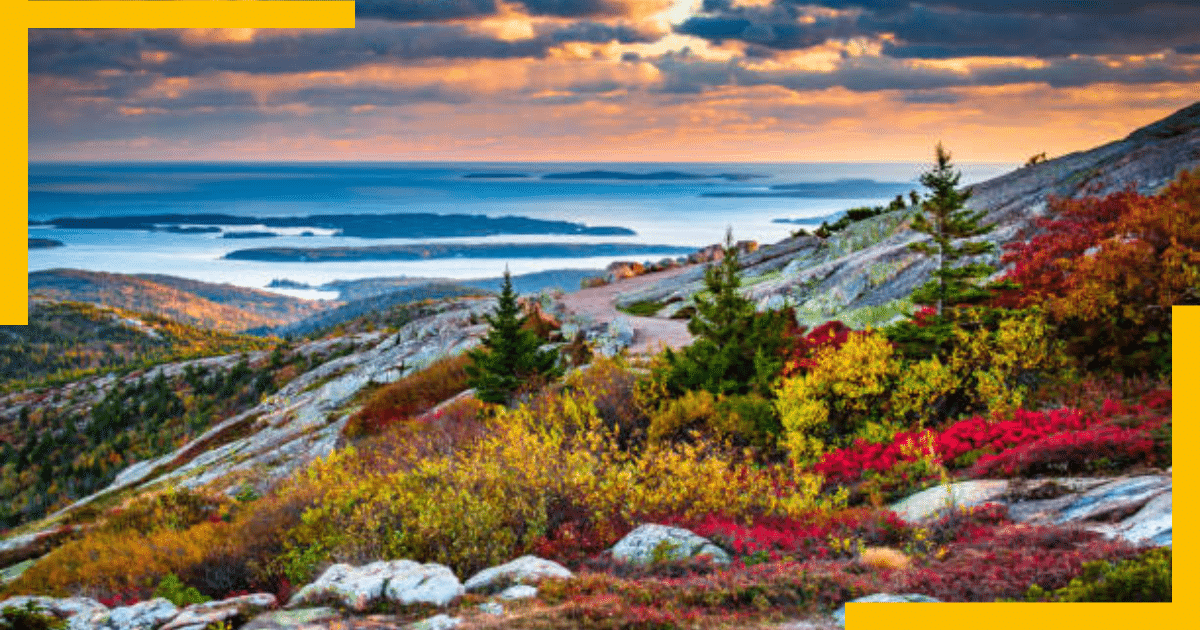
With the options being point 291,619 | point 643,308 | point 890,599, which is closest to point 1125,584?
point 890,599

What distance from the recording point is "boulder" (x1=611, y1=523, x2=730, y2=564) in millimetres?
12430

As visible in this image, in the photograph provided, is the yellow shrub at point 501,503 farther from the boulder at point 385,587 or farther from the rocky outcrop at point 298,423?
the rocky outcrop at point 298,423

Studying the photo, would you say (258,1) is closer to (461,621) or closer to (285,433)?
(461,621)

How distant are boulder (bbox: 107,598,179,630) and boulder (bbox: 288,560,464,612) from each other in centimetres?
168

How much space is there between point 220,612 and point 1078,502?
41.9 ft

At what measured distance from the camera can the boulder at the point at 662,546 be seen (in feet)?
40.8

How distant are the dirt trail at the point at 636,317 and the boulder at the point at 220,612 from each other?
1625cm

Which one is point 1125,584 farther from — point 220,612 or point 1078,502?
point 220,612

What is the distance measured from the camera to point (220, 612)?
1067cm

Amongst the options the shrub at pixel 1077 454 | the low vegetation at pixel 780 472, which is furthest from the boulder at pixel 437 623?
the shrub at pixel 1077 454

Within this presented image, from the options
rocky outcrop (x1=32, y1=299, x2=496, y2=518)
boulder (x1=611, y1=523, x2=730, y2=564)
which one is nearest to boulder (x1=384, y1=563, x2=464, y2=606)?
boulder (x1=611, y1=523, x2=730, y2=564)

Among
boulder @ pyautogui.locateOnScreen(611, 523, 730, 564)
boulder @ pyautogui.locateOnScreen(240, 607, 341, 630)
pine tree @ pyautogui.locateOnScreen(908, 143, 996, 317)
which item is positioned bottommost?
boulder @ pyautogui.locateOnScreen(240, 607, 341, 630)

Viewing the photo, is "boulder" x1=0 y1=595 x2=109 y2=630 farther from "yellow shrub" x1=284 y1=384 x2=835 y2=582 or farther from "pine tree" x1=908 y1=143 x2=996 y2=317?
"pine tree" x1=908 y1=143 x2=996 y2=317

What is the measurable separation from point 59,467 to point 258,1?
13506 cm
